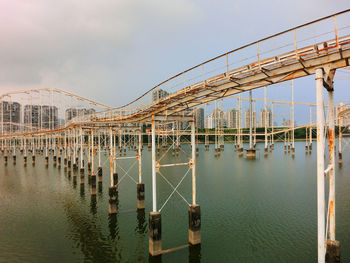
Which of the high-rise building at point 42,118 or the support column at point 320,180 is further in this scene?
the high-rise building at point 42,118

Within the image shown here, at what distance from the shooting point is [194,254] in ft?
45.9

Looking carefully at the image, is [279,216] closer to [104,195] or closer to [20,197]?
[104,195]

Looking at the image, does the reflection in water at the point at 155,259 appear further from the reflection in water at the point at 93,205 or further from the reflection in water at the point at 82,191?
the reflection in water at the point at 82,191

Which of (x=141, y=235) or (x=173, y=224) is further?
(x=173, y=224)

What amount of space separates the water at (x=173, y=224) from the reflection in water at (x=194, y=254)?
6 cm

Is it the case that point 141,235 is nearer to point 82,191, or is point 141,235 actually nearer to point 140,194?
point 140,194

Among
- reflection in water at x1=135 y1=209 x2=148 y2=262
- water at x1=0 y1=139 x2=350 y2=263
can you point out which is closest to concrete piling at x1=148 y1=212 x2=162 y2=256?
water at x1=0 y1=139 x2=350 y2=263

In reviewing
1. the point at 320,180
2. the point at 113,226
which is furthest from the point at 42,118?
the point at 320,180

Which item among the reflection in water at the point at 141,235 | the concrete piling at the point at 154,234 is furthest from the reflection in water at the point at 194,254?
the reflection in water at the point at 141,235

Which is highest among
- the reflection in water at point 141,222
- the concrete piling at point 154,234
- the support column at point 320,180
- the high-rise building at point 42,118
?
the high-rise building at point 42,118

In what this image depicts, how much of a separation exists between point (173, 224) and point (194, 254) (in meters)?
4.69

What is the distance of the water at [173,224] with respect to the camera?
1420 centimetres

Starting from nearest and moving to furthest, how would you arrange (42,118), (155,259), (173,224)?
(155,259) < (173,224) < (42,118)

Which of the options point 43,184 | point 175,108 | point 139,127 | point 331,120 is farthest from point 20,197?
point 331,120
